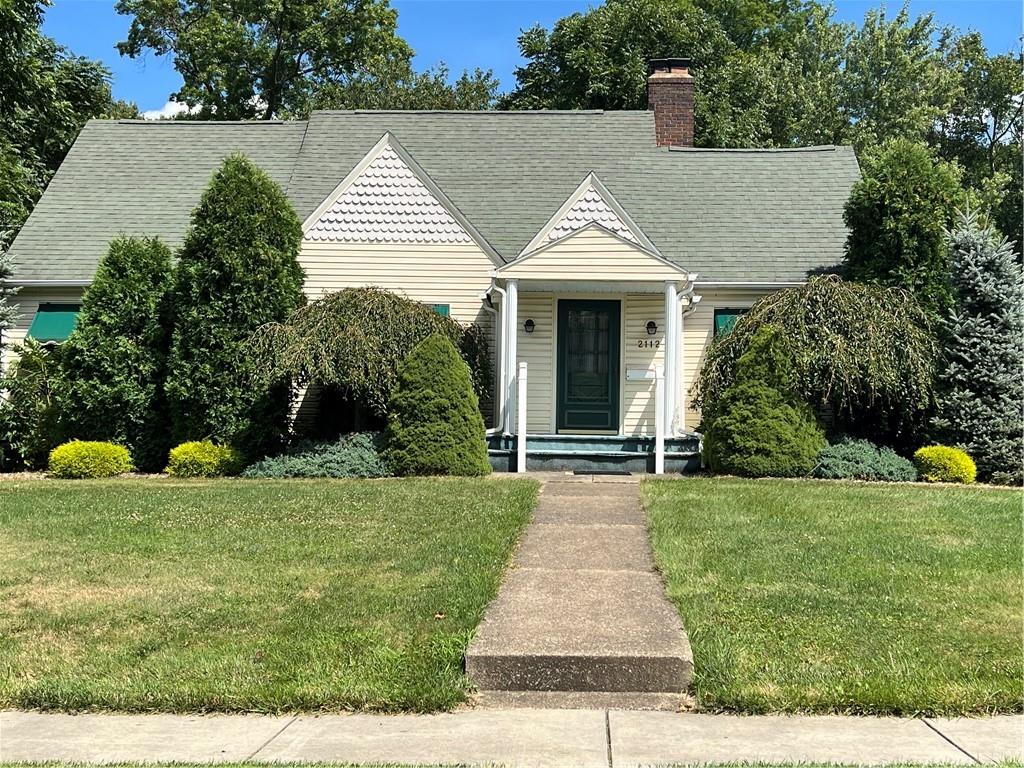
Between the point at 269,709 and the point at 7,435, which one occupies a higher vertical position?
the point at 7,435

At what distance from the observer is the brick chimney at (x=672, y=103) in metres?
19.6

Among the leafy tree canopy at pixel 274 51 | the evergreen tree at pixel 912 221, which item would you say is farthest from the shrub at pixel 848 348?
the leafy tree canopy at pixel 274 51

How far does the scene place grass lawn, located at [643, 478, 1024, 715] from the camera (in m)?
4.48

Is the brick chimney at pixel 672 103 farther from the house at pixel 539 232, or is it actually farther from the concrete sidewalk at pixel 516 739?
the concrete sidewalk at pixel 516 739

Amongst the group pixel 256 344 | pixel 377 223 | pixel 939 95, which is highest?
pixel 939 95

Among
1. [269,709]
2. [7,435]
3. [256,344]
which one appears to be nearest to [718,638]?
[269,709]

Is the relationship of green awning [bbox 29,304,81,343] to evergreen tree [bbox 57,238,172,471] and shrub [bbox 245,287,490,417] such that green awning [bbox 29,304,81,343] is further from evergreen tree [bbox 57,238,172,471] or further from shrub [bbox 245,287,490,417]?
shrub [bbox 245,287,490,417]

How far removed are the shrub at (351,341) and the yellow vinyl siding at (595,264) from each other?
Answer: 1.63 metres

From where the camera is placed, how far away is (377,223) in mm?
15281

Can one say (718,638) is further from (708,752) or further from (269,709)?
(269,709)

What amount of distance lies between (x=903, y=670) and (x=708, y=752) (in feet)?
4.64

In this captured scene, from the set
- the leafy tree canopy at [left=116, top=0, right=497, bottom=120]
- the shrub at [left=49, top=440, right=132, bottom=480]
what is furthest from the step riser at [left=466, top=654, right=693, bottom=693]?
the leafy tree canopy at [left=116, top=0, right=497, bottom=120]

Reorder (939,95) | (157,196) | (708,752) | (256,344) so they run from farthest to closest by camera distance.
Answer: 1. (939,95)
2. (157,196)
3. (256,344)
4. (708,752)

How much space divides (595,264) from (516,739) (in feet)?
34.0
